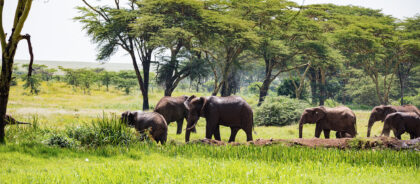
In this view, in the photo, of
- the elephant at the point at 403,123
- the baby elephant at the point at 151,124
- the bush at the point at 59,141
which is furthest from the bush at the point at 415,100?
the bush at the point at 59,141

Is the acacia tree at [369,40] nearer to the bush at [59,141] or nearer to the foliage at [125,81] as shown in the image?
the bush at [59,141]

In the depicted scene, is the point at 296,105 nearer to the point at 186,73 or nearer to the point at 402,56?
the point at 186,73

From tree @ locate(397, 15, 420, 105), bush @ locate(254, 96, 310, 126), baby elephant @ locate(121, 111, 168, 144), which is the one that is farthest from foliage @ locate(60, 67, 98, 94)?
baby elephant @ locate(121, 111, 168, 144)

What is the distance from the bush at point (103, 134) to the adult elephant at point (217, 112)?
257cm

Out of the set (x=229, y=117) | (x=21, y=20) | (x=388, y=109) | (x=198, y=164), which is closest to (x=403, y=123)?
(x=388, y=109)

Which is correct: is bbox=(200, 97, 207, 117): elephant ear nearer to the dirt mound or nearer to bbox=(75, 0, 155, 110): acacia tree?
the dirt mound

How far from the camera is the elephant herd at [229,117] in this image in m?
10.1

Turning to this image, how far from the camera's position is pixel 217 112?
1117 centimetres

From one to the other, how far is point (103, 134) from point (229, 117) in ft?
13.0

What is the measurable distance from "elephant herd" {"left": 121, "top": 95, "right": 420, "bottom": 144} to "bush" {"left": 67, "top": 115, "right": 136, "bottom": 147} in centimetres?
64

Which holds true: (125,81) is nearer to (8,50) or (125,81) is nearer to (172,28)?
(172,28)

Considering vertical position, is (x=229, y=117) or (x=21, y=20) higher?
(x=21, y=20)

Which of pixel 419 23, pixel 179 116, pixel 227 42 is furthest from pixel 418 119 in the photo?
pixel 419 23

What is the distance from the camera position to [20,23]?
30.4ft
